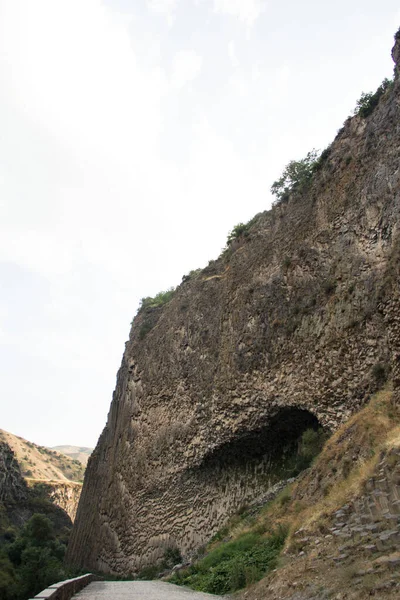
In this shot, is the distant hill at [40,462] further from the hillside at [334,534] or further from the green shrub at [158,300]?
the hillside at [334,534]

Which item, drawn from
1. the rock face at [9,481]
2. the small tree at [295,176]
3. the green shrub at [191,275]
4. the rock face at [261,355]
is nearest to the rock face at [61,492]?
the rock face at [9,481]

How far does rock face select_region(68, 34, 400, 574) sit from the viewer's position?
658 inches

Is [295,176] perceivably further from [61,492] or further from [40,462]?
[40,462]

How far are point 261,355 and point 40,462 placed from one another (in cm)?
9786

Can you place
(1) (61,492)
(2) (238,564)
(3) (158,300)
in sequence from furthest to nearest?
(1) (61,492), (3) (158,300), (2) (238,564)

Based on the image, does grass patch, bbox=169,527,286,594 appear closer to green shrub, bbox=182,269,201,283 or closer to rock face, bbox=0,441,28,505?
green shrub, bbox=182,269,201,283

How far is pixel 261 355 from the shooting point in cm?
2127

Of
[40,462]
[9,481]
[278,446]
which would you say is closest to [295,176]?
[278,446]

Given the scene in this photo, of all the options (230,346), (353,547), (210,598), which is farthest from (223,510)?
(353,547)

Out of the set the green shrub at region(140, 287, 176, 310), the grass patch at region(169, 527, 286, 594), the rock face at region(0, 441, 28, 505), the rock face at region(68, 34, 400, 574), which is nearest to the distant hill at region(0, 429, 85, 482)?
the rock face at region(0, 441, 28, 505)

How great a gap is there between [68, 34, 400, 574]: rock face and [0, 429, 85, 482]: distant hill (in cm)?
7191

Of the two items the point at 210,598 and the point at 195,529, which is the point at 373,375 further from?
the point at 195,529

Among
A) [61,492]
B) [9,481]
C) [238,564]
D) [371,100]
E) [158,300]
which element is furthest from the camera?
[61,492]

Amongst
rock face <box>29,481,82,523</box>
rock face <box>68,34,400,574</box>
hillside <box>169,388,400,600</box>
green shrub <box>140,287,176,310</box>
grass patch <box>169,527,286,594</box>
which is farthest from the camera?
rock face <box>29,481,82,523</box>
